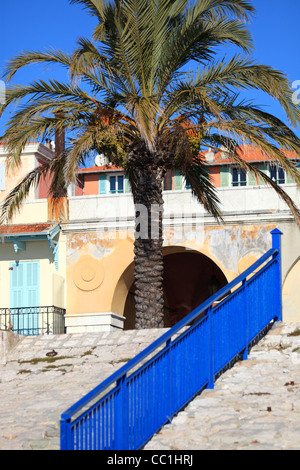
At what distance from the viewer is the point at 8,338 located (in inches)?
579

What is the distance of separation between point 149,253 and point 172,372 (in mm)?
7837

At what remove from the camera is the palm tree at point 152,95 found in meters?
16.6

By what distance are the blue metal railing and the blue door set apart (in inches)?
523

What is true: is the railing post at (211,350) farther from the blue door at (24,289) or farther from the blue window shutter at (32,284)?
the blue window shutter at (32,284)

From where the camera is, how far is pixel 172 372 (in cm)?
966

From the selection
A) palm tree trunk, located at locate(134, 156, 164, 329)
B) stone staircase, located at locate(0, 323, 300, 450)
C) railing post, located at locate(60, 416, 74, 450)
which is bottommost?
stone staircase, located at locate(0, 323, 300, 450)

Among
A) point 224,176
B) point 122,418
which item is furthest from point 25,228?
point 122,418

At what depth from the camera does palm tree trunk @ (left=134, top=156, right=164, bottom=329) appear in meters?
17.2

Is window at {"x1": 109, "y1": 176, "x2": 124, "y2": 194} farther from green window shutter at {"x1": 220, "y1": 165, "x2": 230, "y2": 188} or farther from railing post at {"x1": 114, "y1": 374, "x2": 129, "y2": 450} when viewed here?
railing post at {"x1": 114, "y1": 374, "x2": 129, "y2": 450}

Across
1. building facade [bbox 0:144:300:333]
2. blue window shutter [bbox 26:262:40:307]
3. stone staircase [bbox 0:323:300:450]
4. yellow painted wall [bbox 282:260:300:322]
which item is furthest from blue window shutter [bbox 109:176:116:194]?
stone staircase [bbox 0:323:300:450]

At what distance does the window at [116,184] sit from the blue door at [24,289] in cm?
959

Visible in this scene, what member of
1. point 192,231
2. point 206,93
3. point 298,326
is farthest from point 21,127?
point 192,231

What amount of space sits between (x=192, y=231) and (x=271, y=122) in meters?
7.39
